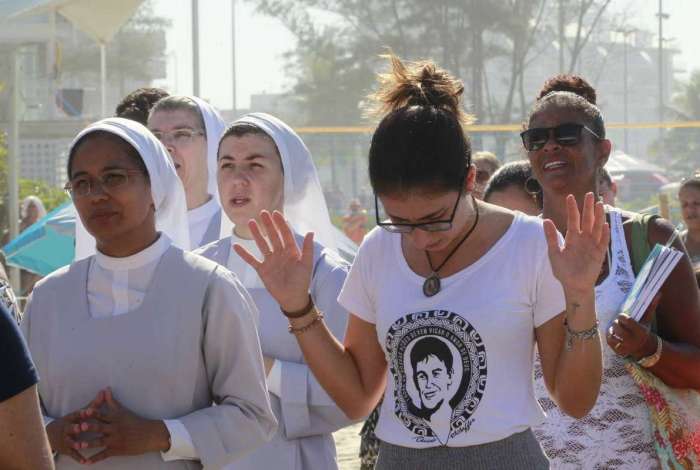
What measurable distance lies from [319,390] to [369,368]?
0.74 m

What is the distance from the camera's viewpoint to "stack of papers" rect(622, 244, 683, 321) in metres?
3.87

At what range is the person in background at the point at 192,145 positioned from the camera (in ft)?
18.3

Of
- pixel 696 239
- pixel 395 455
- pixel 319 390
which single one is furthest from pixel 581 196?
pixel 696 239

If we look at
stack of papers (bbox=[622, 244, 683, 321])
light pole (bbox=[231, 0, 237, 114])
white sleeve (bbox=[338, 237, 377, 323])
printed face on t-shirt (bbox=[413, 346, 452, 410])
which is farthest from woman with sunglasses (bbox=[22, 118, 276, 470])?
light pole (bbox=[231, 0, 237, 114])

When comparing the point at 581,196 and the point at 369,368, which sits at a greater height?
the point at 581,196

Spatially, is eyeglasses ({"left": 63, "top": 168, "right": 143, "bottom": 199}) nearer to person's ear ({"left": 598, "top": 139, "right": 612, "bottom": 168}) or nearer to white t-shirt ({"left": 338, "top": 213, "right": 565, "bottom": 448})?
white t-shirt ({"left": 338, "top": 213, "right": 565, "bottom": 448})

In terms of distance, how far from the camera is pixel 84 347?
3537 mm

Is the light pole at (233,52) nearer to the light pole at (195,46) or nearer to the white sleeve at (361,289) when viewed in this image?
the light pole at (195,46)

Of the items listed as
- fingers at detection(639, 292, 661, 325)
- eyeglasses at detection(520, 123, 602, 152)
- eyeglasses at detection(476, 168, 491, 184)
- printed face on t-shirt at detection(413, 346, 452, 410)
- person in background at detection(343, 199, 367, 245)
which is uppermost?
eyeglasses at detection(520, 123, 602, 152)

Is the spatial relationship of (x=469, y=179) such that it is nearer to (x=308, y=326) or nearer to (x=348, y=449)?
(x=308, y=326)

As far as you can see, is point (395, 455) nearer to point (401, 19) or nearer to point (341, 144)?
point (341, 144)

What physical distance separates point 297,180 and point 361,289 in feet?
4.45

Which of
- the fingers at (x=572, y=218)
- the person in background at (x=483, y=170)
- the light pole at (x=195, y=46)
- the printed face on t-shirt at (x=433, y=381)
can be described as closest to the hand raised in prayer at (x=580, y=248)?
the fingers at (x=572, y=218)

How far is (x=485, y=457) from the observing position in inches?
127
